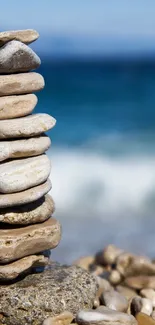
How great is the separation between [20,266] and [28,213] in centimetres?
42

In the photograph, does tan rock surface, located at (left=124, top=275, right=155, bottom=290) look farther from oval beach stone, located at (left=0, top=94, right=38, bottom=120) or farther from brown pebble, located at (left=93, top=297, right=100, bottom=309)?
oval beach stone, located at (left=0, top=94, right=38, bottom=120)

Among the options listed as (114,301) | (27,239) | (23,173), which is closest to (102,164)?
(114,301)

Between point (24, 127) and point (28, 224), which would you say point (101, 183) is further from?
point (24, 127)

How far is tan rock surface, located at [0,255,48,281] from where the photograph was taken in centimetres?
539

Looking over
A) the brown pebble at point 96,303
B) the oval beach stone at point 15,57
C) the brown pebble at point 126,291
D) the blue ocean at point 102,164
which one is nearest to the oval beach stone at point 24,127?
the oval beach stone at point 15,57

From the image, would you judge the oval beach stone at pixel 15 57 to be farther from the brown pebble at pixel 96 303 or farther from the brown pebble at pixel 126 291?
the brown pebble at pixel 126 291

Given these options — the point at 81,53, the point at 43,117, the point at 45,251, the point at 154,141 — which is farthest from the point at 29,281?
the point at 81,53

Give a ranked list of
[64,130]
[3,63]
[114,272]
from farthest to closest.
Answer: [64,130] < [114,272] < [3,63]

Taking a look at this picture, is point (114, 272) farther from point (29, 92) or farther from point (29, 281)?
point (29, 92)

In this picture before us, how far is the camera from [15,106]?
5414 mm

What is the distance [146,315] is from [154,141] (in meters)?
9.85


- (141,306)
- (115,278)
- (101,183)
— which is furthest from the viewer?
(101,183)

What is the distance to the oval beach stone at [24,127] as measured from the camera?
532cm

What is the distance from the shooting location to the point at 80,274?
18.8ft
